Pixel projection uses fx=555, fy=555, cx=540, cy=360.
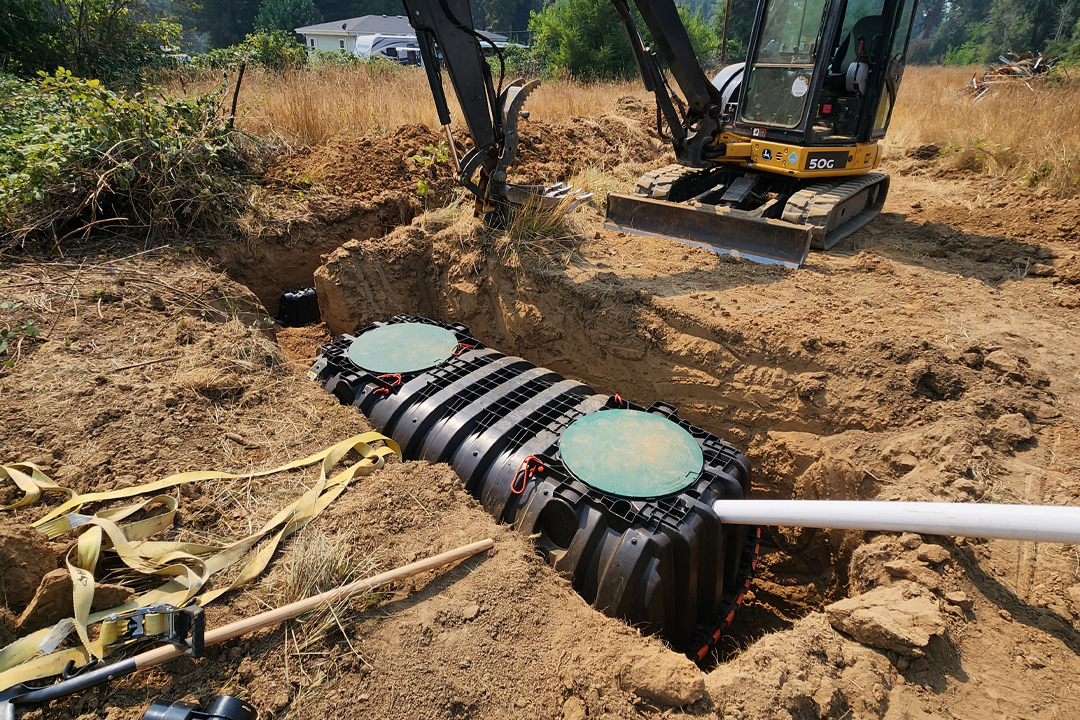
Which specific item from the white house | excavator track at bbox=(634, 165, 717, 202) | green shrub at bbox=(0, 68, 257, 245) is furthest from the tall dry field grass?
the white house

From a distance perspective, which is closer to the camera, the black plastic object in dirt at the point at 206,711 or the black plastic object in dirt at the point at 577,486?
the black plastic object in dirt at the point at 206,711

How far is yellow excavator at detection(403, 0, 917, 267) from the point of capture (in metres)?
5.34

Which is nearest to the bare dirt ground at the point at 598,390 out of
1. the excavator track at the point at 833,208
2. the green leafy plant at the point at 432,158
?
the excavator track at the point at 833,208

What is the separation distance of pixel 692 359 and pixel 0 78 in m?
9.57

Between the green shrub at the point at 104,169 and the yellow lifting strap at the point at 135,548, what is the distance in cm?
340

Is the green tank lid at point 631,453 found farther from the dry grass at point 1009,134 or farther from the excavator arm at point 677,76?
the dry grass at point 1009,134

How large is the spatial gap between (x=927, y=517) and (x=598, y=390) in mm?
2968

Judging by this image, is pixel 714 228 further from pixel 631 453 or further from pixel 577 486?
pixel 577 486

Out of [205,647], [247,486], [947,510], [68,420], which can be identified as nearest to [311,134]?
[68,420]

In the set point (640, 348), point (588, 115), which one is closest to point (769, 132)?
point (640, 348)

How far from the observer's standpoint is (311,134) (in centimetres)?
797

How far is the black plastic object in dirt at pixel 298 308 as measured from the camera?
19.2 feet

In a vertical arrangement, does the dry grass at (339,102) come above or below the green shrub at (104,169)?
above

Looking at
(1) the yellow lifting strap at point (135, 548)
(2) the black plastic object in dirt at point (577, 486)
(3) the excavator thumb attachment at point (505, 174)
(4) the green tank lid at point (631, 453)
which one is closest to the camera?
(1) the yellow lifting strap at point (135, 548)
